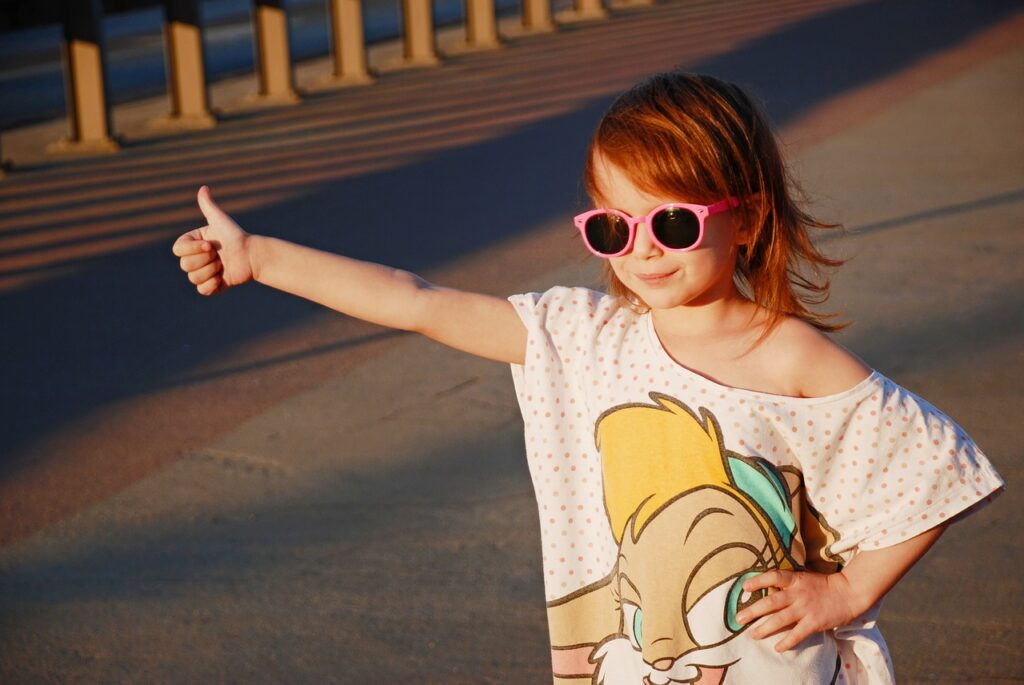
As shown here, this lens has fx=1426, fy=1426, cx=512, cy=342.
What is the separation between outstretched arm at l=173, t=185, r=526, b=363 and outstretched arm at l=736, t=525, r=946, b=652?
1.73 feet

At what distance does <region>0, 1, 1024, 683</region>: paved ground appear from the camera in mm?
3504

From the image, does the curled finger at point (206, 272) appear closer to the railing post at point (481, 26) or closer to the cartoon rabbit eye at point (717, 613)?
the cartoon rabbit eye at point (717, 613)

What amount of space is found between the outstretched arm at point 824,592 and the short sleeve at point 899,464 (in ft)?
0.10

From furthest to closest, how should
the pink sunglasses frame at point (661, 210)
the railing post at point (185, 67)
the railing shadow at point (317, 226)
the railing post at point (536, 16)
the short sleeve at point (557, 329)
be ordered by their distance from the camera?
the railing post at point (536, 16) < the railing post at point (185, 67) < the railing shadow at point (317, 226) < the short sleeve at point (557, 329) < the pink sunglasses frame at point (661, 210)

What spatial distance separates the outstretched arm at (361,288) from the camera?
2.14 m

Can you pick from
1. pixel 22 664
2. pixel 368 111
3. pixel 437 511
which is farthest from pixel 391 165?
pixel 22 664

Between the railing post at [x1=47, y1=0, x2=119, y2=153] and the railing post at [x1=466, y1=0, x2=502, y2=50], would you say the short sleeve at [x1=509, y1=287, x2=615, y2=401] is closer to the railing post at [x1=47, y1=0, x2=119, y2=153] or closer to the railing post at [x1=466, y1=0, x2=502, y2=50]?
the railing post at [x1=47, y1=0, x2=119, y2=153]

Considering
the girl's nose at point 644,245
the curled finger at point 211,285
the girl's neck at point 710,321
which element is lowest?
the girl's neck at point 710,321

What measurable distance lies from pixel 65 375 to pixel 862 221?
413 centimetres

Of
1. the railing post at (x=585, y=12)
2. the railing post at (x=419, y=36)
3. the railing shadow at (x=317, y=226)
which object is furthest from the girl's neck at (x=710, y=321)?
the railing post at (x=585, y=12)

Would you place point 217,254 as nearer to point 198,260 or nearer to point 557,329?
point 198,260

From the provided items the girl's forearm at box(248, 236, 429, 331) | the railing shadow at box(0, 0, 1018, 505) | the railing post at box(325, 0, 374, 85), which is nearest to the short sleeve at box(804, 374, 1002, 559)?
the girl's forearm at box(248, 236, 429, 331)

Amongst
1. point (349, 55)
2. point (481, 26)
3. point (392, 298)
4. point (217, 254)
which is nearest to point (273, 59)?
point (349, 55)

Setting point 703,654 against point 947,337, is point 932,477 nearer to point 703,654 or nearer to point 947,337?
point 703,654
